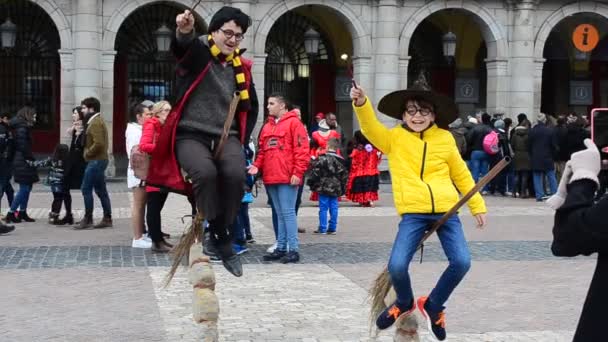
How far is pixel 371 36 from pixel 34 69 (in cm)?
917

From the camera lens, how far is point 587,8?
80.8 ft

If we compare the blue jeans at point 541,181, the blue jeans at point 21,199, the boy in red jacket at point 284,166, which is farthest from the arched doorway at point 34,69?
the boy in red jacket at point 284,166

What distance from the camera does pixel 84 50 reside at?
21.5 meters

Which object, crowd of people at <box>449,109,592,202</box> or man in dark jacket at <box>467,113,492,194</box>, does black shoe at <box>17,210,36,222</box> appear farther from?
man in dark jacket at <box>467,113,492,194</box>

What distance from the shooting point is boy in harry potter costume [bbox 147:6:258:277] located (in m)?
5.58

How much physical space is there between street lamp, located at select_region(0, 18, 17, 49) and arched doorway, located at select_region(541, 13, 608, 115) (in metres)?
15.4

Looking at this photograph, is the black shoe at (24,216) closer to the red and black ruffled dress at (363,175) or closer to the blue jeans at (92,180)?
the blue jeans at (92,180)

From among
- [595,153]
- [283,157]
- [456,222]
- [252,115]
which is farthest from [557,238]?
[283,157]

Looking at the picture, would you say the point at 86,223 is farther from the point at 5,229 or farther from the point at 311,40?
A: the point at 311,40

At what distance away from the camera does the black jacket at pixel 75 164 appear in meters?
12.7

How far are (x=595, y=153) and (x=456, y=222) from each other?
2809mm

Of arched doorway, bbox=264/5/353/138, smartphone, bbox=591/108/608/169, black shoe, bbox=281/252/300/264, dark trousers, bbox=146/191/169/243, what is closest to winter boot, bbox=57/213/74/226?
dark trousers, bbox=146/191/169/243

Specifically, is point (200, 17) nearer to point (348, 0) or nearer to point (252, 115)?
point (348, 0)

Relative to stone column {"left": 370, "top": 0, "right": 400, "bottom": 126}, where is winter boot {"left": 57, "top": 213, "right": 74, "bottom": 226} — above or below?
below
